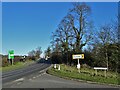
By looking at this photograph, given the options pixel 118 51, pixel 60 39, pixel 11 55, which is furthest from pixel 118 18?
pixel 11 55

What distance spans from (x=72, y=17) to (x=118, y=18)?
→ 22090 millimetres

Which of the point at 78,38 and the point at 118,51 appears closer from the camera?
the point at 118,51

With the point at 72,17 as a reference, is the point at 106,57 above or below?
below

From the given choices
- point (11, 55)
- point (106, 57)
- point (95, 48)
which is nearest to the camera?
point (106, 57)

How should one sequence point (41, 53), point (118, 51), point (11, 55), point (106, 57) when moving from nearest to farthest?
point (118, 51) → point (106, 57) → point (11, 55) → point (41, 53)

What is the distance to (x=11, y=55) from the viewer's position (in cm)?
7075

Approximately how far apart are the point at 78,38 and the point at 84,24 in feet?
10.5

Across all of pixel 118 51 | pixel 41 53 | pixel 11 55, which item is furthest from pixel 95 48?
→ pixel 41 53

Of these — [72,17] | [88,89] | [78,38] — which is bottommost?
[88,89]

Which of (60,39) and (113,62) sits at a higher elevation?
(60,39)

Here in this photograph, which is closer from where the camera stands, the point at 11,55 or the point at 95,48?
the point at 95,48

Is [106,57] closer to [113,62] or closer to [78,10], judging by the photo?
[113,62]

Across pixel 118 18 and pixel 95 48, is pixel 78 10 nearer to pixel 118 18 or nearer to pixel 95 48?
pixel 95 48

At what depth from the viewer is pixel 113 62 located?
37.3 m
